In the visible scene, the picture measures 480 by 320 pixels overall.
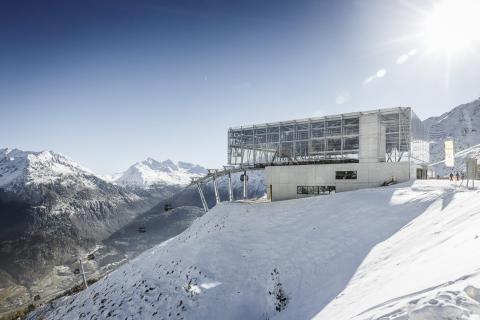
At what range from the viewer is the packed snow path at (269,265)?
1819 cm

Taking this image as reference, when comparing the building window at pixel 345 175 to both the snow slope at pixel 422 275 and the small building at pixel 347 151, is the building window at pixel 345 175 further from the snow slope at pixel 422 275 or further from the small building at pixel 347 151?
the snow slope at pixel 422 275

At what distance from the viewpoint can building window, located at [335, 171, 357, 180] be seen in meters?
37.9

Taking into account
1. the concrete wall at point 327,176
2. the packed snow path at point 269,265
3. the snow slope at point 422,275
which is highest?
the concrete wall at point 327,176

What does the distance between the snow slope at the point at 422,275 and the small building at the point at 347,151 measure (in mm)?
18077

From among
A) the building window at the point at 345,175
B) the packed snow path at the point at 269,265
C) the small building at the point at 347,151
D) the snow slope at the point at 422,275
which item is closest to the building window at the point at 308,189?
the small building at the point at 347,151

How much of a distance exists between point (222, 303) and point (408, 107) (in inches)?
1427

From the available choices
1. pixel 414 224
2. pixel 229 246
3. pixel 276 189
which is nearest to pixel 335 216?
pixel 414 224

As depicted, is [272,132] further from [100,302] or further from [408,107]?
[100,302]

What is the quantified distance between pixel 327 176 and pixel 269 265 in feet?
67.3

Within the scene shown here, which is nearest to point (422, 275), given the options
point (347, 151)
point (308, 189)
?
point (308, 189)

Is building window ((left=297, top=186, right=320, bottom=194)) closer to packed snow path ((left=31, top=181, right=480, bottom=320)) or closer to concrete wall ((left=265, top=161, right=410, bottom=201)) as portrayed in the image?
concrete wall ((left=265, top=161, right=410, bottom=201))

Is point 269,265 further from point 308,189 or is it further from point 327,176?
point 327,176

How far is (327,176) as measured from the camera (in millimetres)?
39062

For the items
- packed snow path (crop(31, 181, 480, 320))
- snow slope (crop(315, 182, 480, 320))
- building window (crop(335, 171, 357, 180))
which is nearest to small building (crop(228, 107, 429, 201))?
building window (crop(335, 171, 357, 180))
